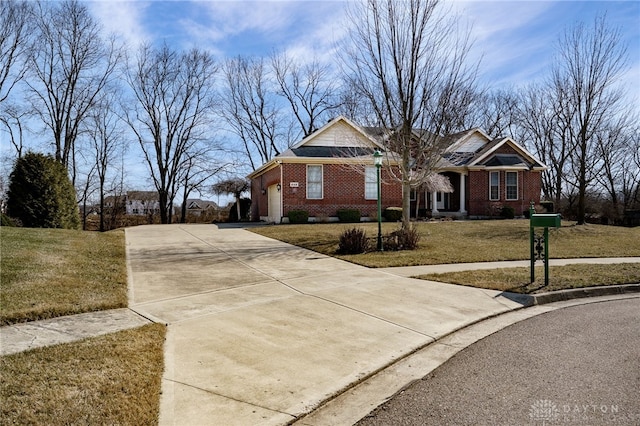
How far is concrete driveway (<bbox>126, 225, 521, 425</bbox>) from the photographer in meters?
3.54

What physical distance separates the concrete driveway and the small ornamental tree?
28.0 feet

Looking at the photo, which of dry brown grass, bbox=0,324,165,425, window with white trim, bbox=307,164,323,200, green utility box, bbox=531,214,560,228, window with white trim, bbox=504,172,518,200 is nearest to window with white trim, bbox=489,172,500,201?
window with white trim, bbox=504,172,518,200

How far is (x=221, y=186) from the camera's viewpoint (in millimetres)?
34906

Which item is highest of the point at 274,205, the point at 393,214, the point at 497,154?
the point at 497,154

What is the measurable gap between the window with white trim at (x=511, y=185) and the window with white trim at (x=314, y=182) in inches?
475

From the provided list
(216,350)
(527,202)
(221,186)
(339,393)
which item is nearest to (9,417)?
(216,350)

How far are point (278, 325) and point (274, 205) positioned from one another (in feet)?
66.1

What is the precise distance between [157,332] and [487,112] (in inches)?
1691

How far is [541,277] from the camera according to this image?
878 centimetres

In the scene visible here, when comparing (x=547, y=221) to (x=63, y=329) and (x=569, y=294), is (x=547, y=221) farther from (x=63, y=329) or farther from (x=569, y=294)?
(x=63, y=329)

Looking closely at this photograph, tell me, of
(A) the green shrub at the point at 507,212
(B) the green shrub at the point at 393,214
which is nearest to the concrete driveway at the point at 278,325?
(B) the green shrub at the point at 393,214

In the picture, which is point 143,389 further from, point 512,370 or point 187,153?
point 187,153

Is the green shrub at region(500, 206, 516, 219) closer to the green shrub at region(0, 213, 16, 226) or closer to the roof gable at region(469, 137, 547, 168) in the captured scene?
the roof gable at region(469, 137, 547, 168)

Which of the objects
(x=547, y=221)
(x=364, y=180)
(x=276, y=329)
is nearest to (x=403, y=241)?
(x=547, y=221)
